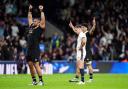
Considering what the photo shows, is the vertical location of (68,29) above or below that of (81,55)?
above

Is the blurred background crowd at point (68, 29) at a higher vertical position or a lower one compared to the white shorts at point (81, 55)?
higher

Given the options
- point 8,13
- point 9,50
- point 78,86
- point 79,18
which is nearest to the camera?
point 78,86

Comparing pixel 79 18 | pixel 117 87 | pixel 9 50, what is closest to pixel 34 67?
pixel 117 87

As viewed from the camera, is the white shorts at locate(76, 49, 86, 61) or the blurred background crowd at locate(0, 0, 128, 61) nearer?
the white shorts at locate(76, 49, 86, 61)

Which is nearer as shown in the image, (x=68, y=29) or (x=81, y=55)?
(x=81, y=55)

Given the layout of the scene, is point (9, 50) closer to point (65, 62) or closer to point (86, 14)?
point (65, 62)

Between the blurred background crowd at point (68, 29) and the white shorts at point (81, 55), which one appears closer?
the white shorts at point (81, 55)

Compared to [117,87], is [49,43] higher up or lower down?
higher up

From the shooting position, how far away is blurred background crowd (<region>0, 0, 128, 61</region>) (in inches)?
1177

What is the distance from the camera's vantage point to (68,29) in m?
34.7

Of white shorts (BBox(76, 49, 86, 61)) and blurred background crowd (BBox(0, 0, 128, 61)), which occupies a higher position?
blurred background crowd (BBox(0, 0, 128, 61))

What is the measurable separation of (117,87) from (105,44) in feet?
43.7

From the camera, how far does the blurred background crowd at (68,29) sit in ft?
98.1

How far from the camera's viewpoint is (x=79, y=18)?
112ft
